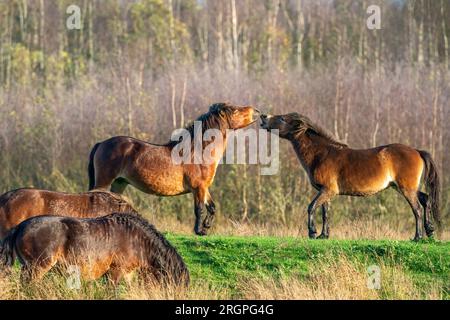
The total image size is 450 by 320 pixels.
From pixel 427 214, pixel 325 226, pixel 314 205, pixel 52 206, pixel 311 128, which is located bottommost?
pixel 325 226

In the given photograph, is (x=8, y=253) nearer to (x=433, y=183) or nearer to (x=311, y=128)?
(x=311, y=128)

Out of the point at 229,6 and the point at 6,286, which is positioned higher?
the point at 229,6

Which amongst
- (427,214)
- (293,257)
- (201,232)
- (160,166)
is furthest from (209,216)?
(427,214)

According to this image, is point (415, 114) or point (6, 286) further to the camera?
point (415, 114)

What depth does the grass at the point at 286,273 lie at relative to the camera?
984 centimetres

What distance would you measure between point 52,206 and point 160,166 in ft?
10.5

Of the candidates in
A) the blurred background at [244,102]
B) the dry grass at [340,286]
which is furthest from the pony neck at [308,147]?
the dry grass at [340,286]

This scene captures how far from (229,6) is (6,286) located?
25.6m

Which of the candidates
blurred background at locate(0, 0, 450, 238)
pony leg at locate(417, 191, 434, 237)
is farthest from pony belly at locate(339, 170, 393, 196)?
blurred background at locate(0, 0, 450, 238)

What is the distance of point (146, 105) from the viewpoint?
72.2 feet

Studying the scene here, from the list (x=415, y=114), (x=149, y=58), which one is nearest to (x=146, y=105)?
(x=415, y=114)

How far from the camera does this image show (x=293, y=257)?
38.8 ft

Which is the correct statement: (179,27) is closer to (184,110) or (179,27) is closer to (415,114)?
(184,110)

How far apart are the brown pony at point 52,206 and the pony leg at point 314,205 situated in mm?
3095
